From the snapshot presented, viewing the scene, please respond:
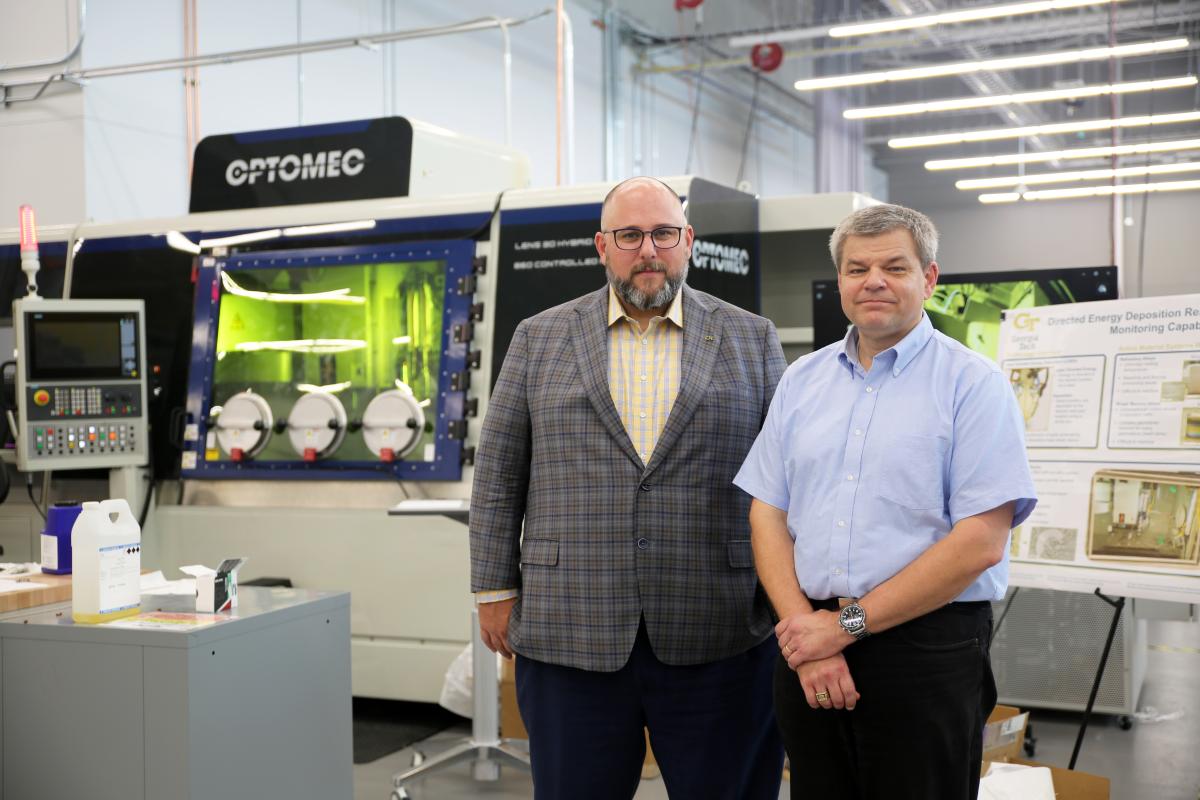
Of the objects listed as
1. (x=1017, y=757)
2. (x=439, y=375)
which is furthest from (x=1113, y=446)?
(x=439, y=375)

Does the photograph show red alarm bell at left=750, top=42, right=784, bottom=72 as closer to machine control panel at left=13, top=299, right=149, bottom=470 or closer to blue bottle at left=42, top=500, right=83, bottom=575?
machine control panel at left=13, top=299, right=149, bottom=470

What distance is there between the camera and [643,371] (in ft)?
7.53

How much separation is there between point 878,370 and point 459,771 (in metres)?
2.60

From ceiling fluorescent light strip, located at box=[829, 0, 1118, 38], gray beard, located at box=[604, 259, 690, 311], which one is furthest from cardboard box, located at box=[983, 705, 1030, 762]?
ceiling fluorescent light strip, located at box=[829, 0, 1118, 38]

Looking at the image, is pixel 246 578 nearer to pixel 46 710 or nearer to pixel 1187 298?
pixel 46 710

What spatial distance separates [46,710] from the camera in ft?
8.30

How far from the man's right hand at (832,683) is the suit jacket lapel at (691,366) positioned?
1.58 feet

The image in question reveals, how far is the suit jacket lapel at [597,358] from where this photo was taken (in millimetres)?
2219

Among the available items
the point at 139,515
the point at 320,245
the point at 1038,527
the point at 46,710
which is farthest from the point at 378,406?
the point at 1038,527

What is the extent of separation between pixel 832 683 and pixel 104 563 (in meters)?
1.53

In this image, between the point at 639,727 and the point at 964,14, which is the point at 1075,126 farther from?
the point at 639,727

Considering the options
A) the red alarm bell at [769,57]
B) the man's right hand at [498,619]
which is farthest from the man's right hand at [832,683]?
the red alarm bell at [769,57]

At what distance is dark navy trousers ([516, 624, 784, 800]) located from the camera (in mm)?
2188

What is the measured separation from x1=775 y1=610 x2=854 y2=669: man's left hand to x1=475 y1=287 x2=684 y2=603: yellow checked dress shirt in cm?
44
